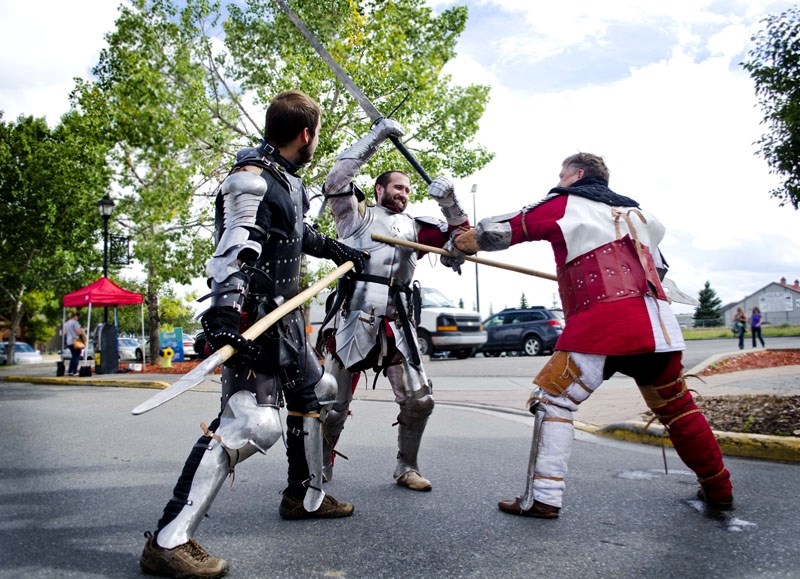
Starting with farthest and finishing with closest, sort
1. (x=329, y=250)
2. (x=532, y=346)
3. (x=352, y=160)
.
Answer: (x=532, y=346) → (x=352, y=160) → (x=329, y=250)

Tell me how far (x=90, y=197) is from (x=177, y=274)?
34.2ft

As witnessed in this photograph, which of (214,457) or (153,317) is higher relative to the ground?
(153,317)

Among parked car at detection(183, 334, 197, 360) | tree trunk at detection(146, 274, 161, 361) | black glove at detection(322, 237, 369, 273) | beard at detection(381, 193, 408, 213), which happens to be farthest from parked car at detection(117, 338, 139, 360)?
black glove at detection(322, 237, 369, 273)

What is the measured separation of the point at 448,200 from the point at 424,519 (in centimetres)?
201

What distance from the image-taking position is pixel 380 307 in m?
4.20

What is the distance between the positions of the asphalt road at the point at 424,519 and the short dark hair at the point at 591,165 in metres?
1.80

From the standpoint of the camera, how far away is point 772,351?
15.9 metres

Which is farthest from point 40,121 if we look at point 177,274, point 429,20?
point 429,20

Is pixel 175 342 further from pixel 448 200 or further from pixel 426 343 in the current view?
pixel 448 200

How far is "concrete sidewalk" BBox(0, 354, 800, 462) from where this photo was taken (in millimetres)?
4957

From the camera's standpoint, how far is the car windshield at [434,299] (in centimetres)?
1803

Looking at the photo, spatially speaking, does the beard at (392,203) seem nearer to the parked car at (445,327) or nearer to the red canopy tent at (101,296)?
the parked car at (445,327)

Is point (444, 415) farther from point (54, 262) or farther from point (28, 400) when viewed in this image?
point (54, 262)

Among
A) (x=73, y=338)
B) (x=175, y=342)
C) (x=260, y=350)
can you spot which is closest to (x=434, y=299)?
(x=73, y=338)
